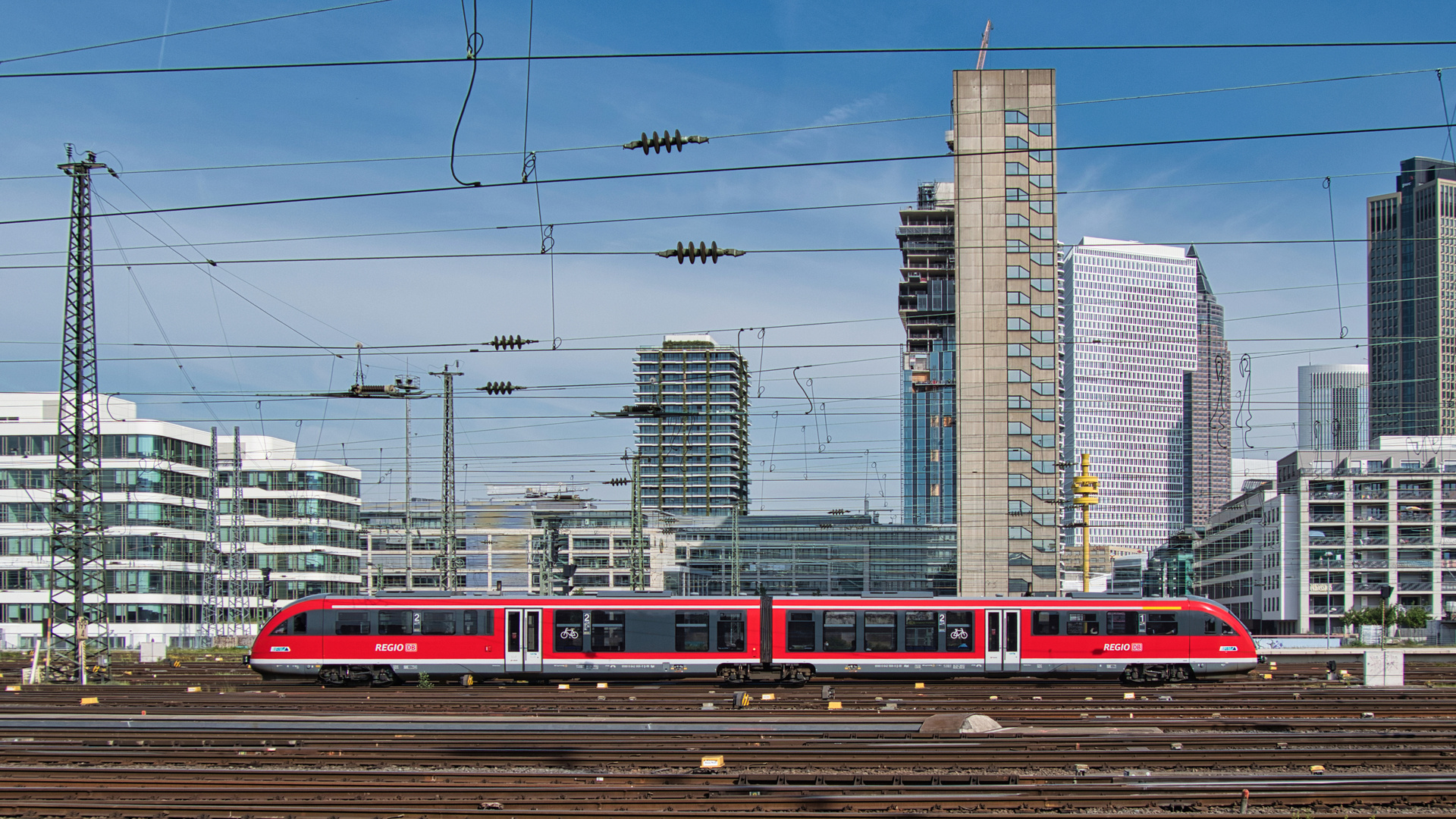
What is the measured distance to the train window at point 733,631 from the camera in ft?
118

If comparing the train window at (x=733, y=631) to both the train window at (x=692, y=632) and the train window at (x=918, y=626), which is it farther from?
the train window at (x=918, y=626)

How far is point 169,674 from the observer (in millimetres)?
40469

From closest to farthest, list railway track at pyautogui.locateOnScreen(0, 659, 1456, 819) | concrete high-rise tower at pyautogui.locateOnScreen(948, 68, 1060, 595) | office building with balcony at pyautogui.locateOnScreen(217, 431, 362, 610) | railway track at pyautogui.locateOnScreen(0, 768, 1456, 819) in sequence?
1. railway track at pyautogui.locateOnScreen(0, 768, 1456, 819)
2. railway track at pyautogui.locateOnScreen(0, 659, 1456, 819)
3. concrete high-rise tower at pyautogui.locateOnScreen(948, 68, 1060, 595)
4. office building with balcony at pyautogui.locateOnScreen(217, 431, 362, 610)

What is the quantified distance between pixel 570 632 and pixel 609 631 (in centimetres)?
118

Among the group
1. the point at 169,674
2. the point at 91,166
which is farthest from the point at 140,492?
the point at 91,166

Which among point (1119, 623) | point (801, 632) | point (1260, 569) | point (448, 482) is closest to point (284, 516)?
point (448, 482)

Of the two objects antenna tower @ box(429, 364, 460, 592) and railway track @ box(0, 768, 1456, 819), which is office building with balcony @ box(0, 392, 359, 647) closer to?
antenna tower @ box(429, 364, 460, 592)

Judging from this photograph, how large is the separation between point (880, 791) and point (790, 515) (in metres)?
151

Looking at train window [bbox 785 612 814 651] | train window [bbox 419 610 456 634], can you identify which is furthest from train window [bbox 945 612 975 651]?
train window [bbox 419 610 456 634]

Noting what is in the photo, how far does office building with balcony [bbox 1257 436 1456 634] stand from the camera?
114 meters

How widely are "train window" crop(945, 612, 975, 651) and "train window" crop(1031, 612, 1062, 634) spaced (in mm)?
1793

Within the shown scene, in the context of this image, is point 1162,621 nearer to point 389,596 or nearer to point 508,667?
point 508,667

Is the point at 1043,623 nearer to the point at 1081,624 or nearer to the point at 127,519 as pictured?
the point at 1081,624

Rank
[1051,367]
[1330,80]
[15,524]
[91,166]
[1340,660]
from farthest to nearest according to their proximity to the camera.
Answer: [15,524] < [1051,367] < [1340,660] < [91,166] < [1330,80]
